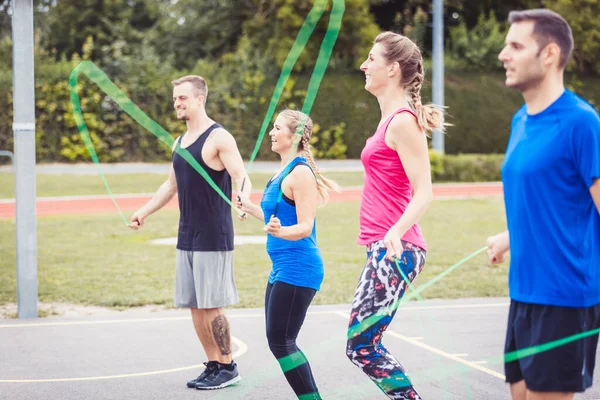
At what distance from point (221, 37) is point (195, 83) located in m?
34.6

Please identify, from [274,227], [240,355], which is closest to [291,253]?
[274,227]

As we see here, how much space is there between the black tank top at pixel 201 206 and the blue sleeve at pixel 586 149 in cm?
299

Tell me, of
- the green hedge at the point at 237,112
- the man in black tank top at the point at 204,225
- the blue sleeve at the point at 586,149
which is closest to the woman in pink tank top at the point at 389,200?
the blue sleeve at the point at 586,149

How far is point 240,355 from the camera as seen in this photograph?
22.5 feet

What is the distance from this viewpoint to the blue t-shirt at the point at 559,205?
3115 mm

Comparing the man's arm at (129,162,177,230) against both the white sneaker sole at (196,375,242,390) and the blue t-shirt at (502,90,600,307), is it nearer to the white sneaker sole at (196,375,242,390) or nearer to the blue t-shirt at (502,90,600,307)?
the white sneaker sole at (196,375,242,390)

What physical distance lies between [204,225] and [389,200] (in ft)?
5.89

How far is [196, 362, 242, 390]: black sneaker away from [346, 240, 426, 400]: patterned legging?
1811 mm

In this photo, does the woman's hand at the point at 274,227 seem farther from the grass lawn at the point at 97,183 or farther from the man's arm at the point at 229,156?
the grass lawn at the point at 97,183

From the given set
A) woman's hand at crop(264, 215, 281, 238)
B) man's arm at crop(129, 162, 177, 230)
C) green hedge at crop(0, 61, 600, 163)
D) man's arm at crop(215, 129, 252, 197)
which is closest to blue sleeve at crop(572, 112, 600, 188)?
woman's hand at crop(264, 215, 281, 238)

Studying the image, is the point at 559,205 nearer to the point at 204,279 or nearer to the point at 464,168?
the point at 204,279

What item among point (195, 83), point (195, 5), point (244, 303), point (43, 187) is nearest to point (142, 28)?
point (195, 5)

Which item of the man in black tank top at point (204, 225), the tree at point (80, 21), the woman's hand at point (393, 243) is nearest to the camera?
the woman's hand at point (393, 243)

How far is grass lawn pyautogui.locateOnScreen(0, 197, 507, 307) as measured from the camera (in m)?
9.84
